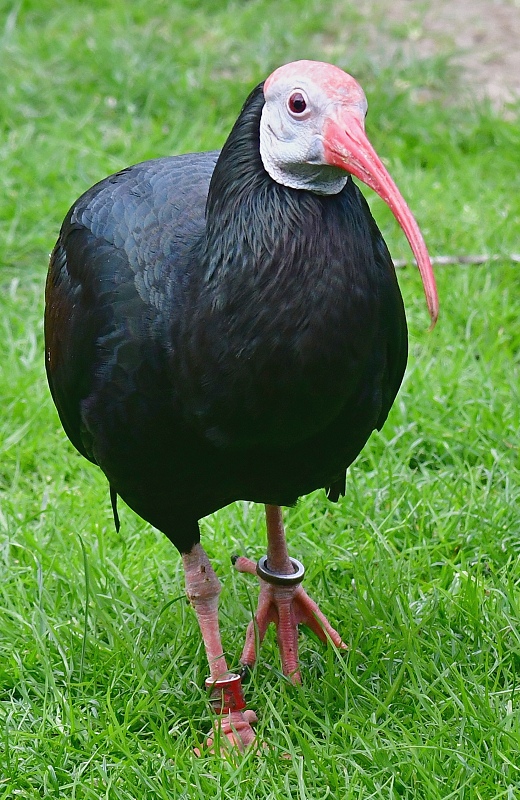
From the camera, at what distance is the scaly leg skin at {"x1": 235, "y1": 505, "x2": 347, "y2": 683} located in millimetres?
3613

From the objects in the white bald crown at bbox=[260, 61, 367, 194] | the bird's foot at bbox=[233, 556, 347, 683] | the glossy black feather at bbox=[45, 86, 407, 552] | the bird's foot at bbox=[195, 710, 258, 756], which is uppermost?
the white bald crown at bbox=[260, 61, 367, 194]

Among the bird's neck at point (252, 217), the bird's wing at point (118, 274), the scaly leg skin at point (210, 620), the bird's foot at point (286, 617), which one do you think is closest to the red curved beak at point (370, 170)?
the bird's neck at point (252, 217)

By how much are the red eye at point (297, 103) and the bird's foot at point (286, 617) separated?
5.10 ft

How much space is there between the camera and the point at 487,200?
593cm

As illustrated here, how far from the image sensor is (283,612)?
142 inches

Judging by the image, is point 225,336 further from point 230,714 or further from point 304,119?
point 230,714

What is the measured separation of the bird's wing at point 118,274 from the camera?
2.96 m

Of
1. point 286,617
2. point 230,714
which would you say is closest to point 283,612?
point 286,617

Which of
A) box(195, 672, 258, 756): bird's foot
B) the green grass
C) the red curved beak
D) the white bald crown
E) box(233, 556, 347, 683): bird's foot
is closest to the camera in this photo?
the red curved beak

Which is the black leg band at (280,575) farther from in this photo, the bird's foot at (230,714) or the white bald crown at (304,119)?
the white bald crown at (304,119)

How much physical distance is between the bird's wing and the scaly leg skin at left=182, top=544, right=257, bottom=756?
0.46 meters

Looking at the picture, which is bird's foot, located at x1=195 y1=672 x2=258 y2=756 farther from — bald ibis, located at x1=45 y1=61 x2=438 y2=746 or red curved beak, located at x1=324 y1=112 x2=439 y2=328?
red curved beak, located at x1=324 y1=112 x2=439 y2=328

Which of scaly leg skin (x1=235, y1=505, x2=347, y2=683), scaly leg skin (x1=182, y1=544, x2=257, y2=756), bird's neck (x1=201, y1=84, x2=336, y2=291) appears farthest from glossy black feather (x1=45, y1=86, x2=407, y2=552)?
scaly leg skin (x1=235, y1=505, x2=347, y2=683)

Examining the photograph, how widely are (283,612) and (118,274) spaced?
122cm
